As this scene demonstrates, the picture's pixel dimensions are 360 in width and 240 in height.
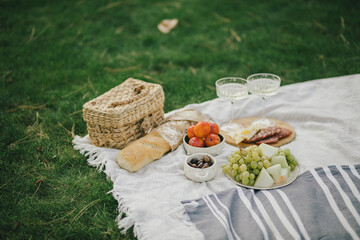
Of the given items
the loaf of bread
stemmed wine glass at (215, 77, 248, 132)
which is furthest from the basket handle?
stemmed wine glass at (215, 77, 248, 132)

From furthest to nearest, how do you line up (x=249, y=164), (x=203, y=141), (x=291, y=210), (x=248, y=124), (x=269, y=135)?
(x=248, y=124), (x=269, y=135), (x=203, y=141), (x=249, y=164), (x=291, y=210)

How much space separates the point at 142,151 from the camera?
3.31m

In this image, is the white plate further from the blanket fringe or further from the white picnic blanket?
the blanket fringe

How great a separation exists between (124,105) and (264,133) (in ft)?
5.28

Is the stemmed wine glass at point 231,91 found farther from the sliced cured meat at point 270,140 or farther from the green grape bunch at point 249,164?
the green grape bunch at point 249,164

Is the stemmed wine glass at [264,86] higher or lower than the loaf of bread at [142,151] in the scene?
higher

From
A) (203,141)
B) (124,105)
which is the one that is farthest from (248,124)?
(124,105)

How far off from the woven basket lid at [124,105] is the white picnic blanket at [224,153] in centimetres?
38

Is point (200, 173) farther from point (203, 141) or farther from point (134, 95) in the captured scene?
point (134, 95)

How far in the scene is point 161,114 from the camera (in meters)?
3.93

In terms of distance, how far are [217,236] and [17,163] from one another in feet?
7.60

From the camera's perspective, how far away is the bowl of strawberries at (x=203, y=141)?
337 centimetres

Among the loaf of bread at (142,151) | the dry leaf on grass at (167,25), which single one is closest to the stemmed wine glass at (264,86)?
the loaf of bread at (142,151)

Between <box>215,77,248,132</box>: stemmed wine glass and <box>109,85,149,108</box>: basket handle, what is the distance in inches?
34.7
